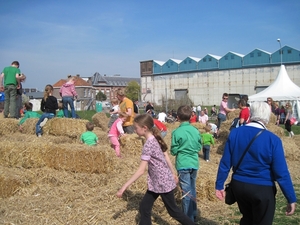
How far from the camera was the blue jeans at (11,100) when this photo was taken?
1163 centimetres

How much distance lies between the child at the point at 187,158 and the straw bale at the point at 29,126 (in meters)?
7.35

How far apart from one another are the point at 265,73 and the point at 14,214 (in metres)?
53.6

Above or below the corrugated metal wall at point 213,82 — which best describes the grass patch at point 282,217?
below

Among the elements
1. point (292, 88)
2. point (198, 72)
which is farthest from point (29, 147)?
point (198, 72)

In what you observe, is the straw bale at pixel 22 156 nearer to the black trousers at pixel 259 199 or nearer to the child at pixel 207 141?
the black trousers at pixel 259 199

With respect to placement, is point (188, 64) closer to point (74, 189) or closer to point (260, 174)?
point (74, 189)

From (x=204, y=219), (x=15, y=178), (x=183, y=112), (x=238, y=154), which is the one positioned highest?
(x=183, y=112)

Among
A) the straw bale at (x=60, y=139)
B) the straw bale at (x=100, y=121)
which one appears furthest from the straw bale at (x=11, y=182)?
the straw bale at (x=100, y=121)

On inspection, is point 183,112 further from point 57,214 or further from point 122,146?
point 122,146

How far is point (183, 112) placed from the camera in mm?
5223

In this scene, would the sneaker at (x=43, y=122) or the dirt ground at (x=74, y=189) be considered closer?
the dirt ground at (x=74, y=189)

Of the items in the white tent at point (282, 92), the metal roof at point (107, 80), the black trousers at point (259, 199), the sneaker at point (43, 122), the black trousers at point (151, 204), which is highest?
the metal roof at point (107, 80)

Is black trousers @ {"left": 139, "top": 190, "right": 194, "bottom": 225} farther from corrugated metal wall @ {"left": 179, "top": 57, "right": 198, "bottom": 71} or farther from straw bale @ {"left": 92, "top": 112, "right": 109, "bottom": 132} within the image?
corrugated metal wall @ {"left": 179, "top": 57, "right": 198, "bottom": 71}

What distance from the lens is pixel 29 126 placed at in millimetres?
11180
